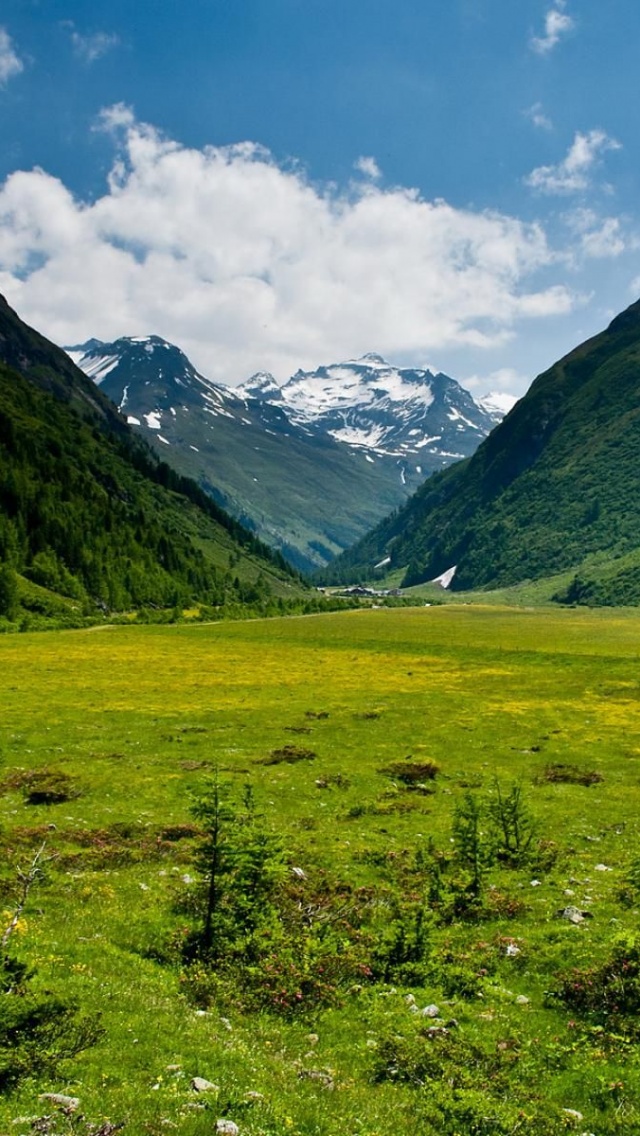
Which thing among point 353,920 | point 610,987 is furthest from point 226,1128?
point 610,987

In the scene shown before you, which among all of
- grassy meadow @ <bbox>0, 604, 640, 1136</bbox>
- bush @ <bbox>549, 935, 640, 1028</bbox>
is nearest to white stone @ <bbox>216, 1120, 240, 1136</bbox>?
grassy meadow @ <bbox>0, 604, 640, 1136</bbox>

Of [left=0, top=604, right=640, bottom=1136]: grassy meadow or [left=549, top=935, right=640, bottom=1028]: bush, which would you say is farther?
[left=549, top=935, right=640, bottom=1028]: bush

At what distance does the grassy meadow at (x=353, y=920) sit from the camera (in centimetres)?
1059

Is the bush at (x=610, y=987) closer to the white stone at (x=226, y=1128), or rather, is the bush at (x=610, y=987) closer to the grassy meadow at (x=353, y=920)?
the grassy meadow at (x=353, y=920)

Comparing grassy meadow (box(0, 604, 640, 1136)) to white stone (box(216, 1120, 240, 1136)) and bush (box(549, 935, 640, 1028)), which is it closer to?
bush (box(549, 935, 640, 1028))

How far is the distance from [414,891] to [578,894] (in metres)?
5.13

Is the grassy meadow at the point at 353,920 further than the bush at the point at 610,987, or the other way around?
the bush at the point at 610,987

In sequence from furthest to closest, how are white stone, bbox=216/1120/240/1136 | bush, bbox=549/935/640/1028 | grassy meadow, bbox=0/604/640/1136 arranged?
bush, bbox=549/935/640/1028 < grassy meadow, bbox=0/604/640/1136 < white stone, bbox=216/1120/240/1136

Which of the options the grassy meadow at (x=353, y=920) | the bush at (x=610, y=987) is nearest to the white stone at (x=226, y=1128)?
the grassy meadow at (x=353, y=920)

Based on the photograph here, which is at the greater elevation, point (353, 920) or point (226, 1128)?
point (226, 1128)

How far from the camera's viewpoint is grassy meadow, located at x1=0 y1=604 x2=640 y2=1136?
10.6 m

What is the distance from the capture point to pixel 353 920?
1809 centimetres

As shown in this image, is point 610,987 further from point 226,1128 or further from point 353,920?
point 226,1128

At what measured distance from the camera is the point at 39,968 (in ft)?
43.7
